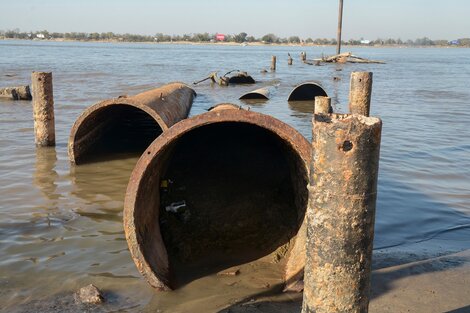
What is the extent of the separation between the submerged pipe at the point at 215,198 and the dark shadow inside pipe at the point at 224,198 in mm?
11

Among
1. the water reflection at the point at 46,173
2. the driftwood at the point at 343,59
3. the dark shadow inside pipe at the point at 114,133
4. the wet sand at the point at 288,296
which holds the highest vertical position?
the driftwood at the point at 343,59

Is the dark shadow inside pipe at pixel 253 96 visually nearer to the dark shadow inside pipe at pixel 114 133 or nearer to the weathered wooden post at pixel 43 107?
the dark shadow inside pipe at pixel 114 133

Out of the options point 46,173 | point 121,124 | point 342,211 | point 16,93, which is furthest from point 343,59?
point 342,211

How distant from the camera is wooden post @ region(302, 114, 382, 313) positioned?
2.73 meters


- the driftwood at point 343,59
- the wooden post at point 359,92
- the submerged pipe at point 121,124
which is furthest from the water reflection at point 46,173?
the driftwood at point 343,59

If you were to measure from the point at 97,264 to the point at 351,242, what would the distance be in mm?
2785

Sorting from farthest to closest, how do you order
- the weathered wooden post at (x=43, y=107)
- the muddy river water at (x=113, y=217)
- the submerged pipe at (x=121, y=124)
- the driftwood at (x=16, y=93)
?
the driftwood at (x=16, y=93), the weathered wooden post at (x=43, y=107), the submerged pipe at (x=121, y=124), the muddy river water at (x=113, y=217)

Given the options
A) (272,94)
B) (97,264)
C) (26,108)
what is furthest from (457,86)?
(97,264)

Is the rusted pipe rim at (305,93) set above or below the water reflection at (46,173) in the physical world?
above

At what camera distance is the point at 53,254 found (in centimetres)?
495

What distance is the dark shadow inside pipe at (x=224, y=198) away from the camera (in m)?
Result: 4.99

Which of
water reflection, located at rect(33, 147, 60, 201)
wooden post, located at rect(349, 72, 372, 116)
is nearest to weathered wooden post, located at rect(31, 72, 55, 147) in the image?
water reflection, located at rect(33, 147, 60, 201)

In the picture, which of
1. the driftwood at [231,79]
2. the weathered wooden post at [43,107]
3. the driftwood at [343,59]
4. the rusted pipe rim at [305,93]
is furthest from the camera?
the driftwood at [343,59]

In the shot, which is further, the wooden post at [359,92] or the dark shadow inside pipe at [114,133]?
the dark shadow inside pipe at [114,133]
